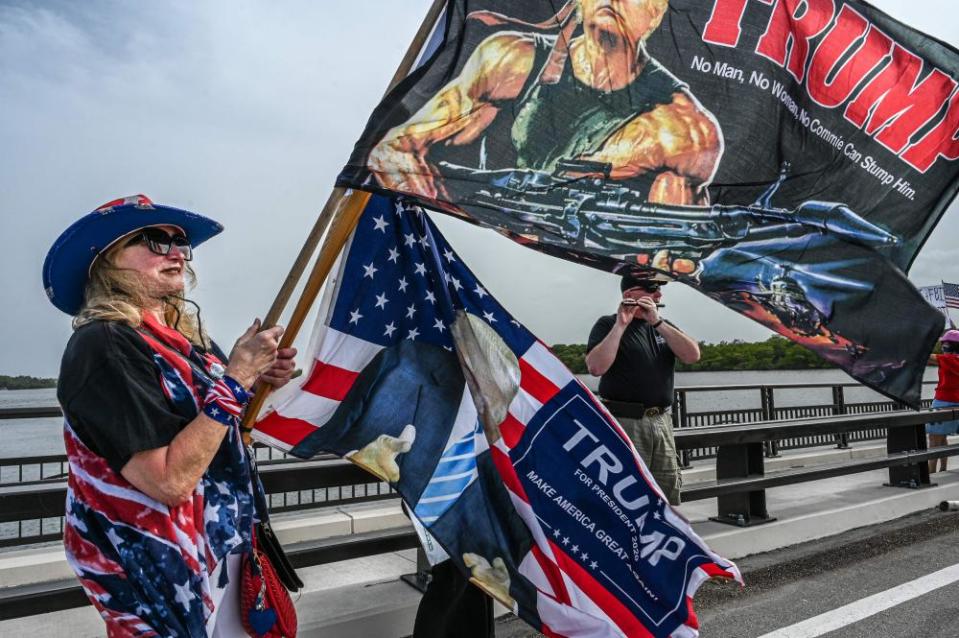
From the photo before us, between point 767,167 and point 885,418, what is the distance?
18.0ft

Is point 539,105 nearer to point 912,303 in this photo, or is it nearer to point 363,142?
point 363,142

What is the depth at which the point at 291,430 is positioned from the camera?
2969 mm

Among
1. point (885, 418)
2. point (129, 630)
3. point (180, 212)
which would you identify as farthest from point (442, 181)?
point (885, 418)

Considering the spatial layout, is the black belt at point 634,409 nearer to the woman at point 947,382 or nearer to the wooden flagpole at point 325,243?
the wooden flagpole at point 325,243

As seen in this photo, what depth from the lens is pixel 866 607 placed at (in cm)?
439

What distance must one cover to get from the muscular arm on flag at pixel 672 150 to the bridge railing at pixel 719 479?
2.09 metres

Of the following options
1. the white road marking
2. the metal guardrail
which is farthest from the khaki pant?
the white road marking

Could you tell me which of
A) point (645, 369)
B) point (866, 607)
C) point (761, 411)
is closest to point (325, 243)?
point (645, 369)

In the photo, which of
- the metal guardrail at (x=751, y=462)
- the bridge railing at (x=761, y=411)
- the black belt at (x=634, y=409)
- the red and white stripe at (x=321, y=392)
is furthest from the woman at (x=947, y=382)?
the red and white stripe at (x=321, y=392)

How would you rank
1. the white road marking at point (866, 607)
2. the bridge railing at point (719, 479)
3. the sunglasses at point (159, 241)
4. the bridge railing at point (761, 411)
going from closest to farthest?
the sunglasses at point (159, 241) → the bridge railing at point (719, 479) → the white road marking at point (866, 607) → the bridge railing at point (761, 411)

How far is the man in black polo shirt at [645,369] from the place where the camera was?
4.32 metres

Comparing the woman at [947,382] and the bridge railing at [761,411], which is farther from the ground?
the woman at [947,382]

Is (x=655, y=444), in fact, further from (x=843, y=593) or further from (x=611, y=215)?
(x=611, y=215)

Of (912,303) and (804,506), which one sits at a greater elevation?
(912,303)
